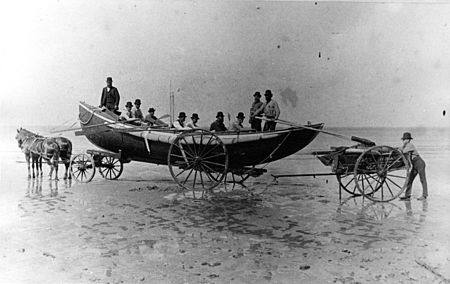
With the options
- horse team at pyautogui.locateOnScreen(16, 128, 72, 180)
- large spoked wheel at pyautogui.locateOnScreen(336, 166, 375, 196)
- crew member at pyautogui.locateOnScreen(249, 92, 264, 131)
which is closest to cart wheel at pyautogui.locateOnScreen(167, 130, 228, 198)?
crew member at pyautogui.locateOnScreen(249, 92, 264, 131)

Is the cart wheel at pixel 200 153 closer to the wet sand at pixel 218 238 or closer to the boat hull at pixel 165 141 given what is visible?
the boat hull at pixel 165 141

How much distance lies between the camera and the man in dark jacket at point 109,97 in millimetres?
10641

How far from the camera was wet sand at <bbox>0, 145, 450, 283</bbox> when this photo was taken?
4.57 meters

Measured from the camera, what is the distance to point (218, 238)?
5.76 metres

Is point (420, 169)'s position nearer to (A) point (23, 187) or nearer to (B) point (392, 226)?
(B) point (392, 226)

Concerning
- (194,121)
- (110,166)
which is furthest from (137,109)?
(194,121)

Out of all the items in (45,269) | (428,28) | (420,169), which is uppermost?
(428,28)

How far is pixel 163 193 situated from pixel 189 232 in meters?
3.32

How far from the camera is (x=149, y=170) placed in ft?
44.5

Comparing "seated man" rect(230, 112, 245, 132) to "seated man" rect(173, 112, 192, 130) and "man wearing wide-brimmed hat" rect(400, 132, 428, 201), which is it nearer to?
"seated man" rect(173, 112, 192, 130)

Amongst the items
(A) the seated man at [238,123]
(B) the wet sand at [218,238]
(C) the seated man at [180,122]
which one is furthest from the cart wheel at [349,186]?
(C) the seated man at [180,122]

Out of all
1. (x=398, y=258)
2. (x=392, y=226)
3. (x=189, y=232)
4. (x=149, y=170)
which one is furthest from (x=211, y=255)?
(x=149, y=170)

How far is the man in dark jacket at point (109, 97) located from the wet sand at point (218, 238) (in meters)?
2.53

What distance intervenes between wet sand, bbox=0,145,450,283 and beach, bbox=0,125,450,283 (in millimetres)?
14
